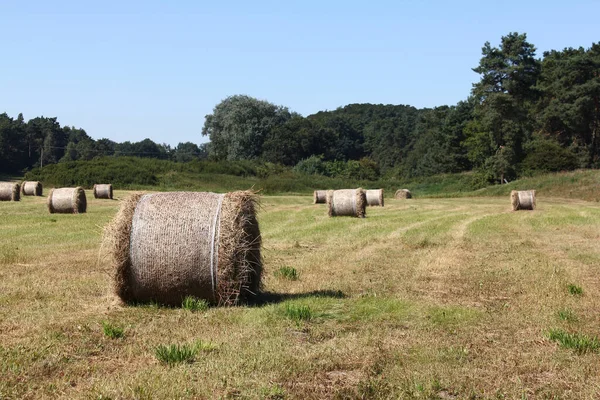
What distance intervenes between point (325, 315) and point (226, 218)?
2.06m

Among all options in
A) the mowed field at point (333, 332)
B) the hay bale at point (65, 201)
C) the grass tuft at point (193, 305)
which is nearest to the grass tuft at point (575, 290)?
the mowed field at point (333, 332)

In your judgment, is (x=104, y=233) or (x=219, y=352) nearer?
(x=219, y=352)

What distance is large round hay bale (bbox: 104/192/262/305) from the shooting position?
385 inches

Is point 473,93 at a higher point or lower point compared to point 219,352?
higher

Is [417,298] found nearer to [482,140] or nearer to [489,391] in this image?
[489,391]

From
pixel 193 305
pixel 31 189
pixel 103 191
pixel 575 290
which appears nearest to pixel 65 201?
pixel 103 191

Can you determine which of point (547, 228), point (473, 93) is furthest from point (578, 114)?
point (547, 228)

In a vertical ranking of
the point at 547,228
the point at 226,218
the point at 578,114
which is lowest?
the point at 547,228

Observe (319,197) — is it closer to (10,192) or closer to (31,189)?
(10,192)

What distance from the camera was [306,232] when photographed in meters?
22.2

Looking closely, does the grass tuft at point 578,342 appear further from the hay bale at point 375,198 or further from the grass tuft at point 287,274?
the hay bale at point 375,198

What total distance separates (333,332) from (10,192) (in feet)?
117

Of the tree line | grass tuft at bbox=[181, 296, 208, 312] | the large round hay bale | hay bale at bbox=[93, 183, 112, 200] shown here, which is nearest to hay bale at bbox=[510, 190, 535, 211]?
hay bale at bbox=[93, 183, 112, 200]

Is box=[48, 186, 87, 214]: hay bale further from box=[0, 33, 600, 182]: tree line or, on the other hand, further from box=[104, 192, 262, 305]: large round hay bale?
box=[0, 33, 600, 182]: tree line
